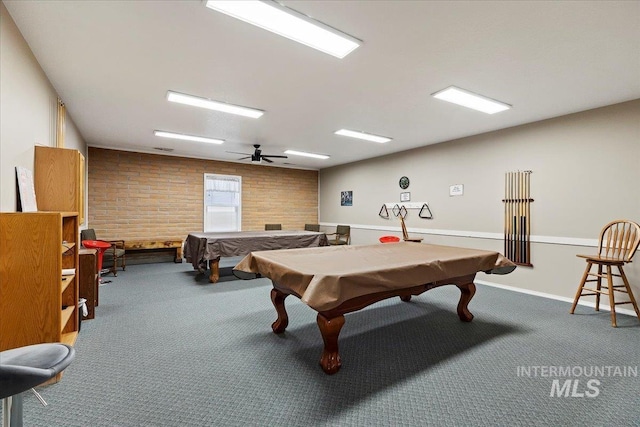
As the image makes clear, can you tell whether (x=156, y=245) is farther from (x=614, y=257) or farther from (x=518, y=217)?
(x=614, y=257)

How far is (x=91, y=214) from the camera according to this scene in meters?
6.28

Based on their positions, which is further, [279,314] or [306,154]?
[306,154]

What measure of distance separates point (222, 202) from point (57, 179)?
16.8 feet

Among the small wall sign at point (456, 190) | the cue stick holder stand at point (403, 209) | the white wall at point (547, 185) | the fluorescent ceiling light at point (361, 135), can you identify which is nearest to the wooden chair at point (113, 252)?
the fluorescent ceiling light at point (361, 135)

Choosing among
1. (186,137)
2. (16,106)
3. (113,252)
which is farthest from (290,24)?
(113,252)

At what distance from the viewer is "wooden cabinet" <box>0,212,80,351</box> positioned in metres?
1.91

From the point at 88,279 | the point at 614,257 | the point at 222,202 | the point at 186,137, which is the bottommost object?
the point at 88,279

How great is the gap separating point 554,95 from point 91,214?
8.33 m

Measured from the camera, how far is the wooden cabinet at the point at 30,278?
1.91 meters

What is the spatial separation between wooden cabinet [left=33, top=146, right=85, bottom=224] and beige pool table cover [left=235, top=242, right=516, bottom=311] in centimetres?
175

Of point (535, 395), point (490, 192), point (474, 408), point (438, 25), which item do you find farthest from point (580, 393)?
point (490, 192)

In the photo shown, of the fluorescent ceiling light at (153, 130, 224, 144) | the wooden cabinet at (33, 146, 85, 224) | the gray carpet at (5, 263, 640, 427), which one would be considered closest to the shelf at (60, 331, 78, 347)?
the gray carpet at (5, 263, 640, 427)

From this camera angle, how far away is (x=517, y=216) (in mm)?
4648

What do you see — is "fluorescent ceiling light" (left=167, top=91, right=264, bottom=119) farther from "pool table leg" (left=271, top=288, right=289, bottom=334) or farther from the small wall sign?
the small wall sign
